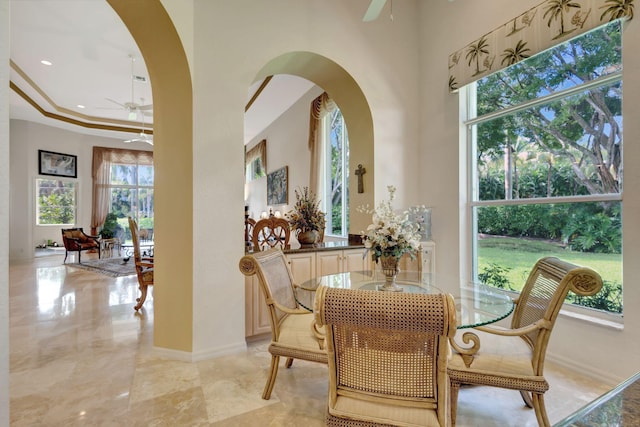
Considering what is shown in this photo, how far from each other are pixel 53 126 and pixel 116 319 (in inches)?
333

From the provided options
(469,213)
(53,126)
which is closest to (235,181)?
(469,213)

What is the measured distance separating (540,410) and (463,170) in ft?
8.12

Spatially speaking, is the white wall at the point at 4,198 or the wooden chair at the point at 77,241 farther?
the wooden chair at the point at 77,241

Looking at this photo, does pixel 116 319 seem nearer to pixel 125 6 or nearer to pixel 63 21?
pixel 125 6

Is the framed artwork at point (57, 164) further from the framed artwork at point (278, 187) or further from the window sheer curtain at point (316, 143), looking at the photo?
the window sheer curtain at point (316, 143)

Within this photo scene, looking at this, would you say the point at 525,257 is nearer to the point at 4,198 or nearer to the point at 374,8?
the point at 374,8

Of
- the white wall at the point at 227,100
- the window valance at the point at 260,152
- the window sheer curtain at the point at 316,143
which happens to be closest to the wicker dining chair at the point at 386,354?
the white wall at the point at 227,100

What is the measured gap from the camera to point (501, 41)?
292 cm

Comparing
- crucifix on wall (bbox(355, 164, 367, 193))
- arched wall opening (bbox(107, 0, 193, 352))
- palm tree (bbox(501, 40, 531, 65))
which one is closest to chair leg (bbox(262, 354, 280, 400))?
arched wall opening (bbox(107, 0, 193, 352))

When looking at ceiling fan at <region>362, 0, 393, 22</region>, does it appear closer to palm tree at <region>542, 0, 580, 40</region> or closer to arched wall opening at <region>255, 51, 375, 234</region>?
arched wall opening at <region>255, 51, 375, 234</region>

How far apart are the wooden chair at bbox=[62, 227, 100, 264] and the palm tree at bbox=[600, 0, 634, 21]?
33.6ft

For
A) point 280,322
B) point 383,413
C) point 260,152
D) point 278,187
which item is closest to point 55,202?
point 260,152

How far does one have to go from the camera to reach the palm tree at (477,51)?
10.1ft

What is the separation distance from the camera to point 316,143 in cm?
579
